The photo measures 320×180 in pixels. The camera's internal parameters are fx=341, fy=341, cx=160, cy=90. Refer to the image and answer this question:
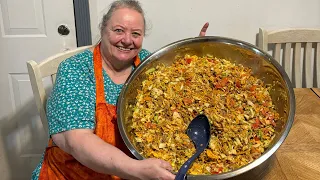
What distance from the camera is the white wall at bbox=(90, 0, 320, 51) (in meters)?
1.90

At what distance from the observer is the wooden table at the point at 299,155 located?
1043 mm

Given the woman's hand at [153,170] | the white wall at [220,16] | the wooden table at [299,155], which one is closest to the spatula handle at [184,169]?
the woman's hand at [153,170]

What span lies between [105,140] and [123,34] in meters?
0.40

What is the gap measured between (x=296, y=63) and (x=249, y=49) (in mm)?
823

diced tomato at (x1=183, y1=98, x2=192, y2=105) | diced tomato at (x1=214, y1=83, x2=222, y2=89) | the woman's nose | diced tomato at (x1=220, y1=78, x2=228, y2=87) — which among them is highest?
the woman's nose

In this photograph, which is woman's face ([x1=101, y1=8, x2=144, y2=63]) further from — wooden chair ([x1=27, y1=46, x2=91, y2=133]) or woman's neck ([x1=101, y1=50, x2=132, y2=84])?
wooden chair ([x1=27, y1=46, x2=91, y2=133])

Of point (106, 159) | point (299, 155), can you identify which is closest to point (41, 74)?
point (106, 159)

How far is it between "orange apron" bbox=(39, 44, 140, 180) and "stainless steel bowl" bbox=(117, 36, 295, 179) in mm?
72

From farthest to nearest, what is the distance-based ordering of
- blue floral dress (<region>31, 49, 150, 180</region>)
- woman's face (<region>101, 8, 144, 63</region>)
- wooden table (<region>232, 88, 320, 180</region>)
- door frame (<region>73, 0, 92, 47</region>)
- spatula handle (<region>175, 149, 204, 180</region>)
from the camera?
door frame (<region>73, 0, 92, 47</region>)
woman's face (<region>101, 8, 144, 63</region>)
blue floral dress (<region>31, 49, 150, 180</region>)
wooden table (<region>232, 88, 320, 180</region>)
spatula handle (<region>175, 149, 204, 180</region>)

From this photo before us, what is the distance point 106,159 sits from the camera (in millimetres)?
1008

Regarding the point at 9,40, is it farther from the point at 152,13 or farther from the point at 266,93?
the point at 266,93

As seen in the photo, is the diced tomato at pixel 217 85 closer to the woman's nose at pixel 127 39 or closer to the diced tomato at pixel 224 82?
the diced tomato at pixel 224 82

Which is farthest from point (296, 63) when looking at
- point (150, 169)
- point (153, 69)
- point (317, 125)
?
point (150, 169)

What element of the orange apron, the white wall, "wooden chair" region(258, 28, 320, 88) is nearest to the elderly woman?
the orange apron
